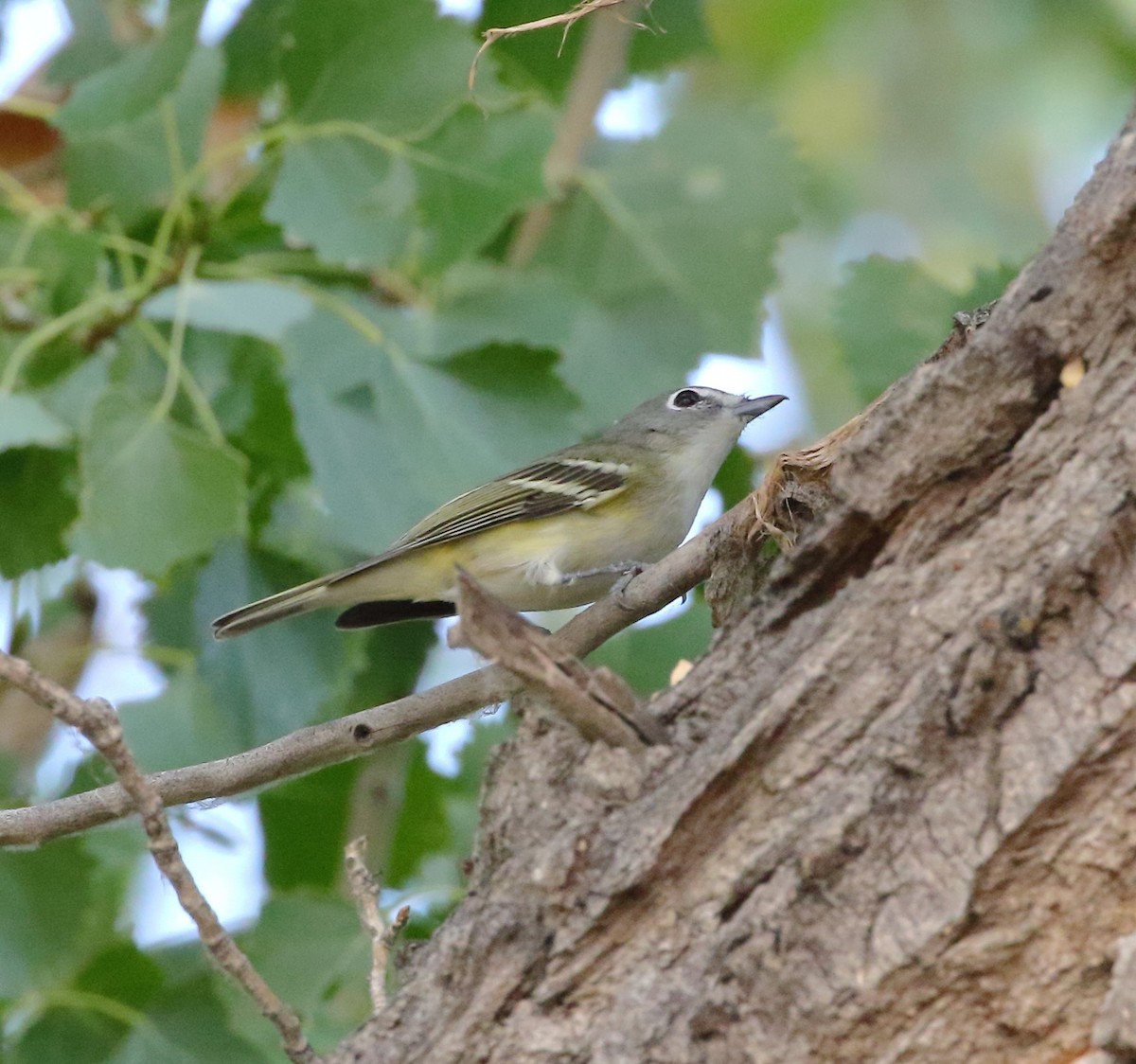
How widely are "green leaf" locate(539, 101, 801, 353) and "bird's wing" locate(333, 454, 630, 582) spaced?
1.72ft

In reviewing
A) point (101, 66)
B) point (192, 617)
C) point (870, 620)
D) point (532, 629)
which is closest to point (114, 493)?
point (192, 617)

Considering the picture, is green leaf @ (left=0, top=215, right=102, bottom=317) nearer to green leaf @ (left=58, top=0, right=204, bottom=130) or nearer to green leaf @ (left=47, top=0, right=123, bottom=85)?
green leaf @ (left=58, top=0, right=204, bottom=130)

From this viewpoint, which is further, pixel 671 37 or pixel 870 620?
pixel 671 37

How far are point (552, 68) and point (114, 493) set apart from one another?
5.97 ft

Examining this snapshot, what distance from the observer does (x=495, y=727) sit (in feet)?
14.9

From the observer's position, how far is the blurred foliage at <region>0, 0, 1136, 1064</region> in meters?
3.71

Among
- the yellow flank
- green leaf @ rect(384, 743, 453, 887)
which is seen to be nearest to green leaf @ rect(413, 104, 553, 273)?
the yellow flank

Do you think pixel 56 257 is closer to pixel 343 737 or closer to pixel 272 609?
pixel 272 609

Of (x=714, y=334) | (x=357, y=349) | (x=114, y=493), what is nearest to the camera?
(x=114, y=493)

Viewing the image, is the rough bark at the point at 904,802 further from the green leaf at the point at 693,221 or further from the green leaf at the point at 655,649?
the green leaf at the point at 693,221

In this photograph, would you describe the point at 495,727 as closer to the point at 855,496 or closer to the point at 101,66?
the point at 101,66

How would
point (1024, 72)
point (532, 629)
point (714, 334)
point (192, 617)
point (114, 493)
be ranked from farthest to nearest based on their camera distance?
1. point (1024, 72)
2. point (192, 617)
3. point (714, 334)
4. point (114, 493)
5. point (532, 629)

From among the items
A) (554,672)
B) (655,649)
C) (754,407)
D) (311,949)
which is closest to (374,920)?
(554,672)

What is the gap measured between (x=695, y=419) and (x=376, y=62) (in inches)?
65.3
